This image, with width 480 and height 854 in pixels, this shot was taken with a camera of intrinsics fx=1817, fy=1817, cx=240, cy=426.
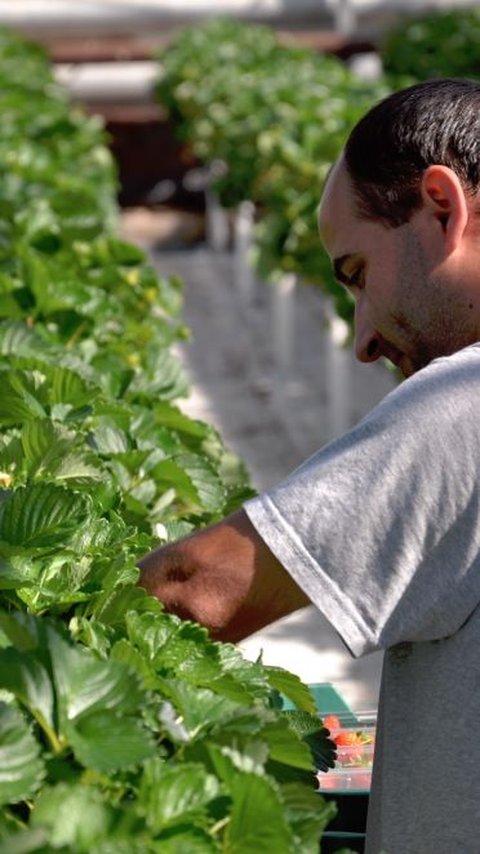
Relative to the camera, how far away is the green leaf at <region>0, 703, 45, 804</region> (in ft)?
4.51

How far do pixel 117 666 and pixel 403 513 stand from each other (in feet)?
0.98

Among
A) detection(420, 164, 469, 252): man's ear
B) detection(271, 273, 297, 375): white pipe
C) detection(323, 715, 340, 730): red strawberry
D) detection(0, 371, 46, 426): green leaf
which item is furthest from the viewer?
detection(271, 273, 297, 375): white pipe

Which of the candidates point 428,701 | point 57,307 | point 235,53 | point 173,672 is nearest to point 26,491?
point 173,672

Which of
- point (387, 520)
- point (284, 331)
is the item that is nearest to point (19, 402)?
point (387, 520)

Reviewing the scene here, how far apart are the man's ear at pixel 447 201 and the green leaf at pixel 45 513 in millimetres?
463

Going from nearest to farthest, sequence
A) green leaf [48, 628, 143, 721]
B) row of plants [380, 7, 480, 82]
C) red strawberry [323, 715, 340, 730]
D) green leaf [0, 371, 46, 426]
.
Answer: green leaf [48, 628, 143, 721], red strawberry [323, 715, 340, 730], green leaf [0, 371, 46, 426], row of plants [380, 7, 480, 82]

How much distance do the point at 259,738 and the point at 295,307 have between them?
1227 cm

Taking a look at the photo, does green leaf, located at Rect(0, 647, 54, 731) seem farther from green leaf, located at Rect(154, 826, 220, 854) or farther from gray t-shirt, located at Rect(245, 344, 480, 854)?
gray t-shirt, located at Rect(245, 344, 480, 854)

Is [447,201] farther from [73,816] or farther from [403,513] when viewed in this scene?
[73,816]

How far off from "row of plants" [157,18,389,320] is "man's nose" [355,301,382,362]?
195 inches

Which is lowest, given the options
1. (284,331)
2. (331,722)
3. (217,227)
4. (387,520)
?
(217,227)

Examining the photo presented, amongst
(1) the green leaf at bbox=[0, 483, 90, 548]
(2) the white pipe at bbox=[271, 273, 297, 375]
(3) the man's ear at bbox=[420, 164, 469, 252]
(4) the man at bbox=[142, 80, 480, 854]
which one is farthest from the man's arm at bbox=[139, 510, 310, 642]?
(2) the white pipe at bbox=[271, 273, 297, 375]

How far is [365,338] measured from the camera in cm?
195

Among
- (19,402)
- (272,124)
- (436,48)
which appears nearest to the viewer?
(19,402)
